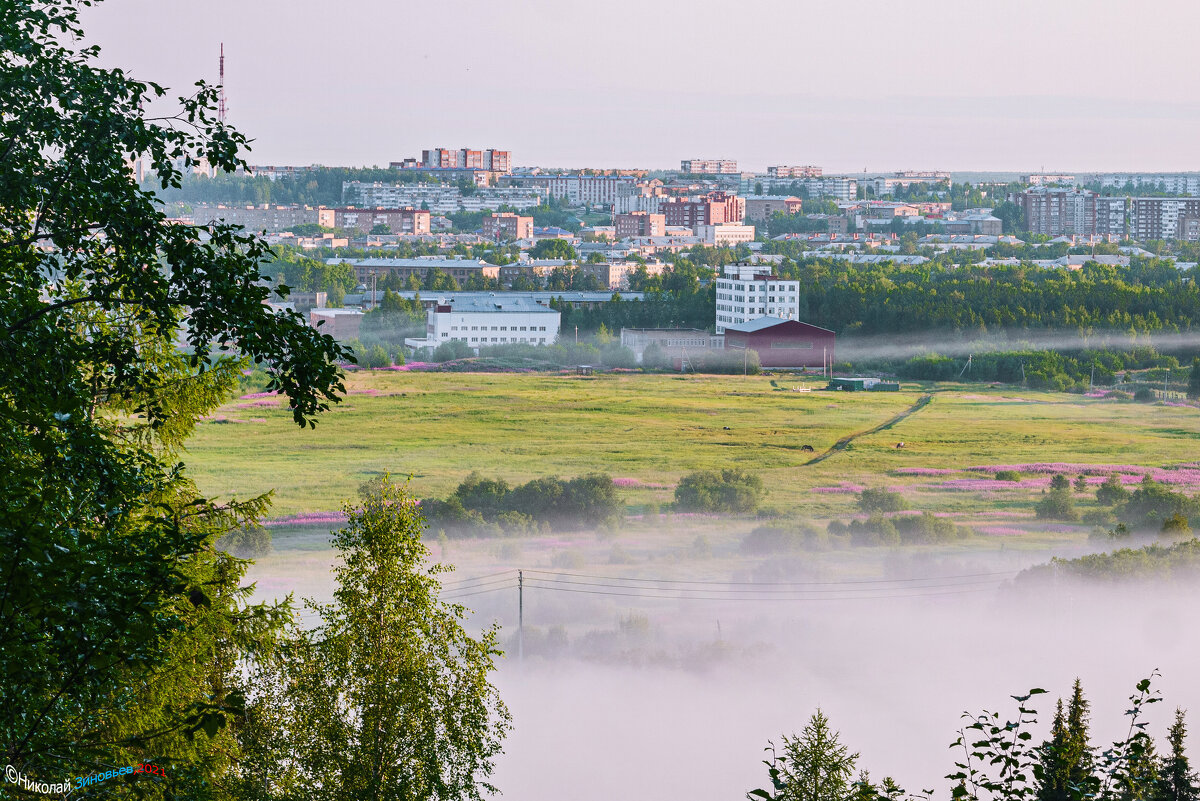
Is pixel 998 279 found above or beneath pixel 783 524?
above

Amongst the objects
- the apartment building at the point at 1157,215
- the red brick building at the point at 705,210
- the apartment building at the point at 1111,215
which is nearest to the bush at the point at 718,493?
the red brick building at the point at 705,210

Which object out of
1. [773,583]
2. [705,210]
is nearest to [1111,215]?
[705,210]

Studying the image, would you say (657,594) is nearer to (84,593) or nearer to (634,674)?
(634,674)

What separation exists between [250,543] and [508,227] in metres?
43.3

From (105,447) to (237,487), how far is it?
14397mm

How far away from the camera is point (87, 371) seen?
8.87ft

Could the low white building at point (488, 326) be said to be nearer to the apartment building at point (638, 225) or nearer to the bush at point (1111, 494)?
the bush at point (1111, 494)

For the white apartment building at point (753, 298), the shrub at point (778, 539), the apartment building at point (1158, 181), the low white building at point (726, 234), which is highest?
the apartment building at point (1158, 181)

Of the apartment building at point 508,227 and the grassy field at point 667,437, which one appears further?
the apartment building at point 508,227

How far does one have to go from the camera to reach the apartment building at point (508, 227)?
55156 millimetres

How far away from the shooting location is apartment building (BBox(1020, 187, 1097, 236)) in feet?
190

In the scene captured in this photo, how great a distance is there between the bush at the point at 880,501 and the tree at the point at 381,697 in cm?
1340

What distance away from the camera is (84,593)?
175 centimetres

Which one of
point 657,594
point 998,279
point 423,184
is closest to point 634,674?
point 657,594
